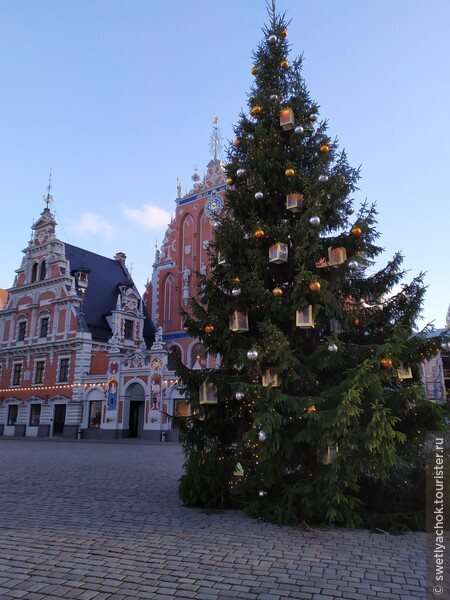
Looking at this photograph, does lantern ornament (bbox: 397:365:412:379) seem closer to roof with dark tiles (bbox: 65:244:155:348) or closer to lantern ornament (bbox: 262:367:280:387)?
lantern ornament (bbox: 262:367:280:387)

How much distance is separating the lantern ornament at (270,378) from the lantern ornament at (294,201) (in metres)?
2.86

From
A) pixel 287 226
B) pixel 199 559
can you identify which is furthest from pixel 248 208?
pixel 199 559

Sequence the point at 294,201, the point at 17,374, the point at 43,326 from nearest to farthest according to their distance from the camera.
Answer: the point at 294,201 < the point at 43,326 < the point at 17,374

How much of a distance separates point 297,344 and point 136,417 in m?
25.1

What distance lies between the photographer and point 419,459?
23.8 ft

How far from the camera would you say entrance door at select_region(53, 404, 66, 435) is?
1305 inches

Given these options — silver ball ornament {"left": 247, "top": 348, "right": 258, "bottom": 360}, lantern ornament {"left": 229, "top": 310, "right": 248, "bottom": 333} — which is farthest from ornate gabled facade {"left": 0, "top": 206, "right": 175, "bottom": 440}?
silver ball ornament {"left": 247, "top": 348, "right": 258, "bottom": 360}

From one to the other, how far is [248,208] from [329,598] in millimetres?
6389

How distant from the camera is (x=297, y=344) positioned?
8.01 m

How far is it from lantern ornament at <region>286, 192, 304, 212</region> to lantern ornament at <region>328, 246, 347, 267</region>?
985mm

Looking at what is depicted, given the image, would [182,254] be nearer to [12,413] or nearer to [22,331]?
[22,331]

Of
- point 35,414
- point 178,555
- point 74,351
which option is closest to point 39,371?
point 35,414

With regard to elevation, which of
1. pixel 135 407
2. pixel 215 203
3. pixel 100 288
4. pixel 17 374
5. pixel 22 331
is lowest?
pixel 135 407

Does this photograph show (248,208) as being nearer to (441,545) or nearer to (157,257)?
(441,545)
